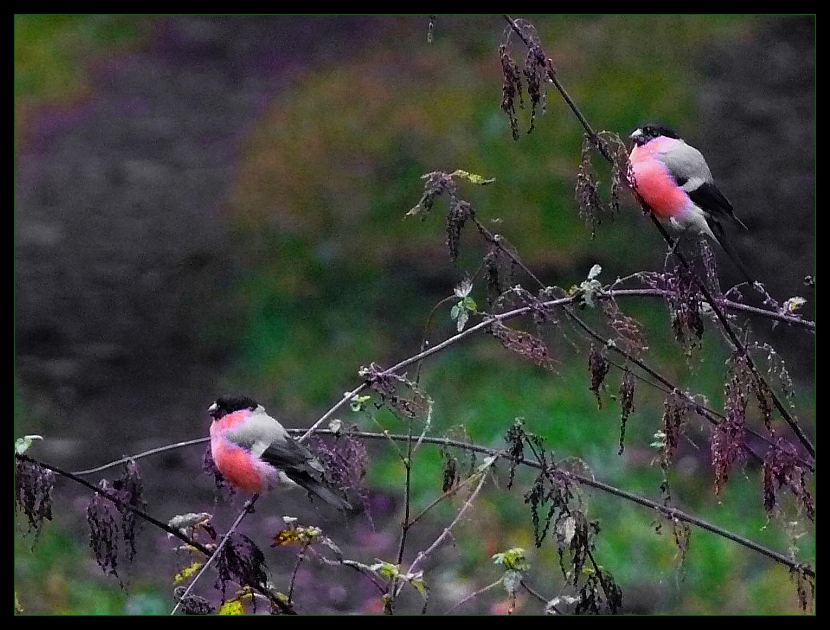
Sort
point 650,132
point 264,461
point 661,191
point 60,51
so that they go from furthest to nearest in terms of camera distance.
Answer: point 60,51, point 650,132, point 264,461, point 661,191

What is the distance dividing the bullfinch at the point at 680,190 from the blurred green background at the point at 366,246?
1.67 meters

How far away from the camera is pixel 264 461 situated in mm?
3084

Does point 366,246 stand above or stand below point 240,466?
above

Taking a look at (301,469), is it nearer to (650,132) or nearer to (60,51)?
(650,132)

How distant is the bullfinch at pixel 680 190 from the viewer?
2973mm

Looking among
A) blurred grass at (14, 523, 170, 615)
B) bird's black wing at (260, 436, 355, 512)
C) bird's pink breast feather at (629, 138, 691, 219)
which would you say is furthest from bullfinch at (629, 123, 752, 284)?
blurred grass at (14, 523, 170, 615)

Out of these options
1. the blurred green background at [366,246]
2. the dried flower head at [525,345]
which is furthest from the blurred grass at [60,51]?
the dried flower head at [525,345]

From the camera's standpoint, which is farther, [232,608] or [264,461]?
[264,461]

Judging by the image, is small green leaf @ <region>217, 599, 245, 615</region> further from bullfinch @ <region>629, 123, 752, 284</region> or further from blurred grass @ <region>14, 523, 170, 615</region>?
blurred grass @ <region>14, 523, 170, 615</region>

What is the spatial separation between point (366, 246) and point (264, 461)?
4.17 meters

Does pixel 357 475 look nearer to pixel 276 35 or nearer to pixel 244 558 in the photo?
pixel 244 558

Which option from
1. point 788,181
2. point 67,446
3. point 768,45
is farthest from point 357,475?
point 768,45

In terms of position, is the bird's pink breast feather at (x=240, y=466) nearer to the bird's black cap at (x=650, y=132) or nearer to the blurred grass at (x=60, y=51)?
the bird's black cap at (x=650, y=132)

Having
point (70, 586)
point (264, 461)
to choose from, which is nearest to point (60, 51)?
point (70, 586)
